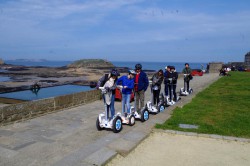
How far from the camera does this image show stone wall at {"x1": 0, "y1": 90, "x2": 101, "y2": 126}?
8387 mm

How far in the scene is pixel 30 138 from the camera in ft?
23.0

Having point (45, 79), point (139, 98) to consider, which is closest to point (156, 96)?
point (139, 98)

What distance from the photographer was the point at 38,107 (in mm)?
9703

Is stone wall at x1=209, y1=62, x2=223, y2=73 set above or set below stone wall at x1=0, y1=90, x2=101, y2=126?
above

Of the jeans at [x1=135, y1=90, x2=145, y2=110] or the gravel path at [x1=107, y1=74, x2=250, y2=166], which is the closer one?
the gravel path at [x1=107, y1=74, x2=250, y2=166]

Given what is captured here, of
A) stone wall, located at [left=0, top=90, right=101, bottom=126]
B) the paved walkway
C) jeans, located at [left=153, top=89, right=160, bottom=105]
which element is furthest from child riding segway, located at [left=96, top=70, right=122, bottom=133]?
jeans, located at [left=153, top=89, right=160, bottom=105]

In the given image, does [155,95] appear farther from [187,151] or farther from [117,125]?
[187,151]

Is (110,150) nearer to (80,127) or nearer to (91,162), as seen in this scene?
(91,162)

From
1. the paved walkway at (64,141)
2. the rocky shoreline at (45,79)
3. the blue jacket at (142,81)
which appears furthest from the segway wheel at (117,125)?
the rocky shoreline at (45,79)

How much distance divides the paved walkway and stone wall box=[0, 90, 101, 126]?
0.90 feet

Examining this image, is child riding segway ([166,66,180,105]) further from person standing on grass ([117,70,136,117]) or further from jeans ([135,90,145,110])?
person standing on grass ([117,70,136,117])

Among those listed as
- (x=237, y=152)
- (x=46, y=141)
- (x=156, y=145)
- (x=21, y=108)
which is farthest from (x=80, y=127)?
(x=237, y=152)

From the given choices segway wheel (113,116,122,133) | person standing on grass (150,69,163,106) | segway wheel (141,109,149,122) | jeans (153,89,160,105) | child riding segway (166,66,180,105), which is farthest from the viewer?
child riding segway (166,66,180,105)

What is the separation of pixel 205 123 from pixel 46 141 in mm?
5061
